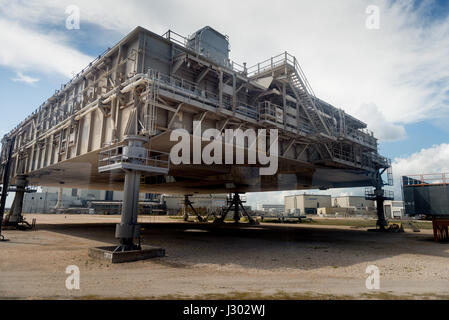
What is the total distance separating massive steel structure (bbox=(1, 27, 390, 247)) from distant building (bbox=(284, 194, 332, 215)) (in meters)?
86.9

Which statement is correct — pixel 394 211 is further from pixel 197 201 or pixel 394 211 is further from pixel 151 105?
pixel 151 105

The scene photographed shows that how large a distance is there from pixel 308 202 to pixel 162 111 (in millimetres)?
107816

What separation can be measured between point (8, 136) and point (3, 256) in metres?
31.3

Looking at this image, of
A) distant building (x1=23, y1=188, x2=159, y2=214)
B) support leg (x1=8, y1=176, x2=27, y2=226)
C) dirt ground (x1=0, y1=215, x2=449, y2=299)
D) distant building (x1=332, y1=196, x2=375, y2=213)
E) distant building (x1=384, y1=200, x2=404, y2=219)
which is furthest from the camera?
distant building (x1=332, y1=196, x2=375, y2=213)

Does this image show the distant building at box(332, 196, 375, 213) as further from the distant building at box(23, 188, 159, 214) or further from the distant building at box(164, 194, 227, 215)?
the distant building at box(23, 188, 159, 214)

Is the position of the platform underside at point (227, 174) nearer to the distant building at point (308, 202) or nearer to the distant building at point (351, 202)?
the distant building at point (308, 202)

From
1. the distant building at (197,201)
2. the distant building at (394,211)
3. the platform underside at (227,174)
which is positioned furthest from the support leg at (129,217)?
the distant building at (394,211)

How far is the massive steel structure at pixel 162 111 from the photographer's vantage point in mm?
15094

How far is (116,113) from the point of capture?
56.2ft

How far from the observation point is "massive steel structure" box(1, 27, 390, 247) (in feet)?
49.5

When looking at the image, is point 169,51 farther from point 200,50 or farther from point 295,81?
point 295,81

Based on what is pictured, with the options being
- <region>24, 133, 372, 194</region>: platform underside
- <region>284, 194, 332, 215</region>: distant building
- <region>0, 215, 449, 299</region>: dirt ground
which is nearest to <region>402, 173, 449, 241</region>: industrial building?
<region>24, 133, 372, 194</region>: platform underside

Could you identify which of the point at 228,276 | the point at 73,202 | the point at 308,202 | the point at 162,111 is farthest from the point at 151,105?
the point at 308,202

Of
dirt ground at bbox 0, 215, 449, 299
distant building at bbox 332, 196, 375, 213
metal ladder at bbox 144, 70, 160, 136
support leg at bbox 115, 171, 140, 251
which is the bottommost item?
dirt ground at bbox 0, 215, 449, 299
